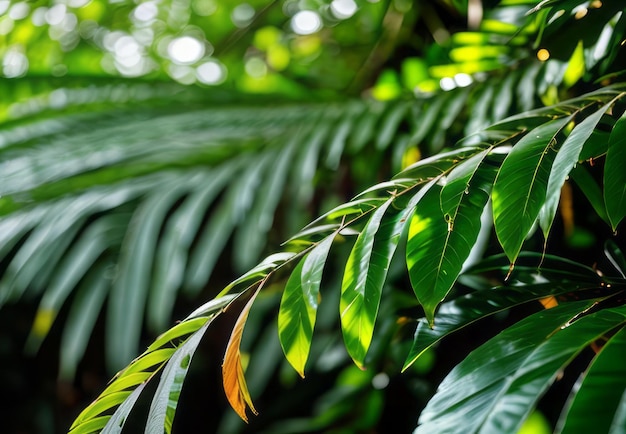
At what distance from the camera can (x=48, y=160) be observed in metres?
0.84

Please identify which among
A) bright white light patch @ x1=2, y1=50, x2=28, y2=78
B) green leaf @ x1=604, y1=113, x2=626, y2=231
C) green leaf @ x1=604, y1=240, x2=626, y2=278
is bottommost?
green leaf @ x1=604, y1=240, x2=626, y2=278

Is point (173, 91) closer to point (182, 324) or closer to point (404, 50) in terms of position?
point (404, 50)

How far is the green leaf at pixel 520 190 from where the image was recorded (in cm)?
30

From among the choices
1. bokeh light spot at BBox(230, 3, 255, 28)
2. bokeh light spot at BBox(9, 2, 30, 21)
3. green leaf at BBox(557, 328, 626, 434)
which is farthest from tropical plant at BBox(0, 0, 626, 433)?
bokeh light spot at BBox(230, 3, 255, 28)

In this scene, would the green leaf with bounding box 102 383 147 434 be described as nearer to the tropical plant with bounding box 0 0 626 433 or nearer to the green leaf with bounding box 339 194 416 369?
the tropical plant with bounding box 0 0 626 433

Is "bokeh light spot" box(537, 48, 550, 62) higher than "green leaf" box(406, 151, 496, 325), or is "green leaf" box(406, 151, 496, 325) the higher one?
"bokeh light spot" box(537, 48, 550, 62)

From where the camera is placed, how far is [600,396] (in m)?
0.20

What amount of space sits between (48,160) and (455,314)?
661mm

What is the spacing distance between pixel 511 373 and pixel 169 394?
16 cm

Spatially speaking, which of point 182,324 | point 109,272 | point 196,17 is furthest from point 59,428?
point 182,324

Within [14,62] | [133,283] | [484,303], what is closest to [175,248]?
[133,283]

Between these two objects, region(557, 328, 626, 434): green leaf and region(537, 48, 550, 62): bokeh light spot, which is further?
region(537, 48, 550, 62): bokeh light spot

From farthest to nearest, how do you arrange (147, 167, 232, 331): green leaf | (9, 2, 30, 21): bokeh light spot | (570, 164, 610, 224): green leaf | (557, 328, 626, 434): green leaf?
1. (9, 2, 30, 21): bokeh light spot
2. (147, 167, 232, 331): green leaf
3. (570, 164, 610, 224): green leaf
4. (557, 328, 626, 434): green leaf

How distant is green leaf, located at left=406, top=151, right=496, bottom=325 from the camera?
0.30 meters
